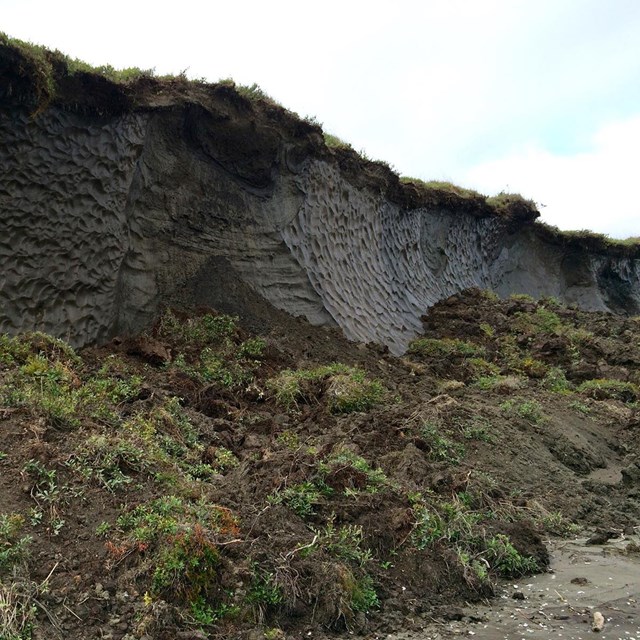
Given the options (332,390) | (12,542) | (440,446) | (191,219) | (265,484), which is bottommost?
(12,542)

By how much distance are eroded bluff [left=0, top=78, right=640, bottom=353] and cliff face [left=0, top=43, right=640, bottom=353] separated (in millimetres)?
21


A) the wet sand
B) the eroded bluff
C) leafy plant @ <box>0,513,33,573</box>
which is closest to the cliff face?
the eroded bluff

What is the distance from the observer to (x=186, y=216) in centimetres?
1171

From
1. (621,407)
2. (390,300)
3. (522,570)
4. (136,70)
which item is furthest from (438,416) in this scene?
(390,300)

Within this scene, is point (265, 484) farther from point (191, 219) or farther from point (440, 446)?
point (191, 219)

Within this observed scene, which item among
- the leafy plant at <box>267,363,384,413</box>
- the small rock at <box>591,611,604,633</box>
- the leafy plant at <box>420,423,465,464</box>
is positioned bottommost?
the small rock at <box>591,611,604,633</box>

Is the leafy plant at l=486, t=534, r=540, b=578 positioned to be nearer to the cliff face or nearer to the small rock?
the small rock

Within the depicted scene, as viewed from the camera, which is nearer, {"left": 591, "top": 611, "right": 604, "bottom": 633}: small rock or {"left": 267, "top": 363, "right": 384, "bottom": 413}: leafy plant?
{"left": 591, "top": 611, "right": 604, "bottom": 633}: small rock

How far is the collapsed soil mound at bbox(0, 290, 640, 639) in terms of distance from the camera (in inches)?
172

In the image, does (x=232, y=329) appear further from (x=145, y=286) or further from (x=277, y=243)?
(x=277, y=243)

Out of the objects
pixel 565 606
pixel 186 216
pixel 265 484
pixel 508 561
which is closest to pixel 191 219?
pixel 186 216

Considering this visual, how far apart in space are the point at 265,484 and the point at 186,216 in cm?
679

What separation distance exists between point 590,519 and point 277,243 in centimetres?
749

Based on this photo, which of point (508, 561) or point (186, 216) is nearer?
point (508, 561)
